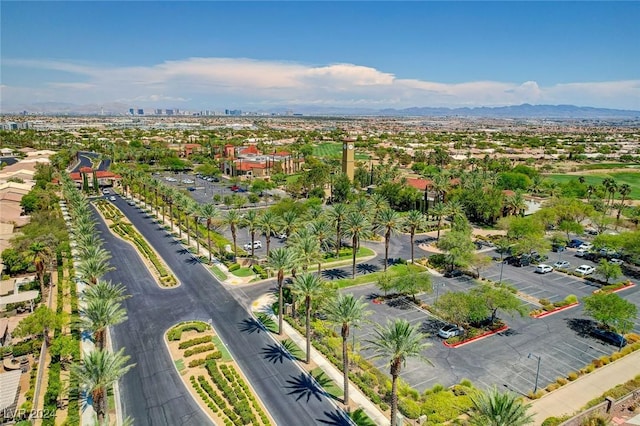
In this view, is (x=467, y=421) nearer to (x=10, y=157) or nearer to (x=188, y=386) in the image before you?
(x=188, y=386)

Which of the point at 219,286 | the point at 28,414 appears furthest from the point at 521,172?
the point at 28,414

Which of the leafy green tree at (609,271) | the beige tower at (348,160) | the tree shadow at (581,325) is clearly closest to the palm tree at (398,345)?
the tree shadow at (581,325)

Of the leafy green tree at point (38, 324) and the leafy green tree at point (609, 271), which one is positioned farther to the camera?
the leafy green tree at point (609, 271)

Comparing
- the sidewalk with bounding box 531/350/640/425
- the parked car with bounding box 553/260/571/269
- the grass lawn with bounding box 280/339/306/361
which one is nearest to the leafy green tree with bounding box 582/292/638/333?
the sidewalk with bounding box 531/350/640/425

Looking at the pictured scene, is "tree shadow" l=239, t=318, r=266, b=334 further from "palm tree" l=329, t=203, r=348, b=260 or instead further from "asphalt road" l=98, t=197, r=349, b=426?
"palm tree" l=329, t=203, r=348, b=260

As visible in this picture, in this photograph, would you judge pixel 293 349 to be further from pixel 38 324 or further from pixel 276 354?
pixel 38 324

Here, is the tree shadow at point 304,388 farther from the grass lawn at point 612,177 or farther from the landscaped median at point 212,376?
the grass lawn at point 612,177
